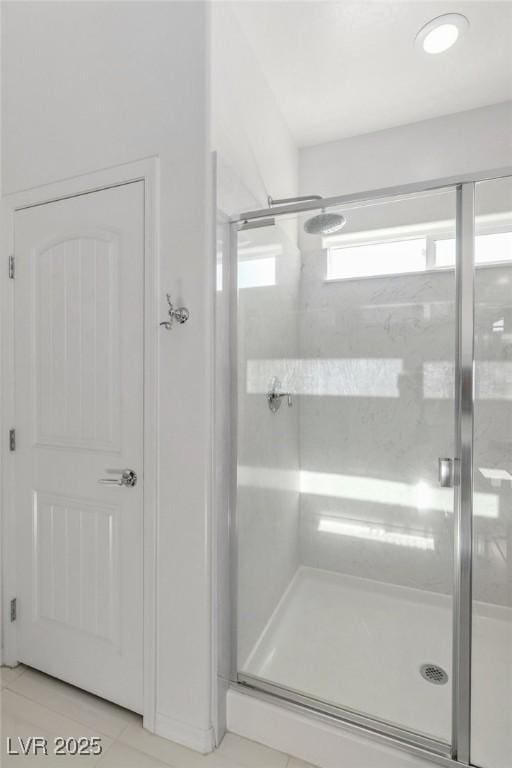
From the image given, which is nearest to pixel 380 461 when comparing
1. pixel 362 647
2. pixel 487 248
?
pixel 362 647

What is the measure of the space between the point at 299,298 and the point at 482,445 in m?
1.00

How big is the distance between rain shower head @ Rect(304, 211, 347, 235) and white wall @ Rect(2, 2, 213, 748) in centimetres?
46

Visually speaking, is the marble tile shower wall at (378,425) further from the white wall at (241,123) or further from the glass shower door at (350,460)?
the white wall at (241,123)

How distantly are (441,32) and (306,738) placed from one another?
2.91m

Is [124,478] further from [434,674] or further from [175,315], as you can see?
[434,674]

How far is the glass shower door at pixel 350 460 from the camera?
155 centimetres

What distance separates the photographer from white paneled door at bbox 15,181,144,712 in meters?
1.52

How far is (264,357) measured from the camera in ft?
5.73

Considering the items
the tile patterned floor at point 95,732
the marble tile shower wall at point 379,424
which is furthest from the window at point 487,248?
the tile patterned floor at point 95,732

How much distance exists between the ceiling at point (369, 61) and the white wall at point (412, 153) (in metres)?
0.06

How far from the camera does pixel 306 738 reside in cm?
137

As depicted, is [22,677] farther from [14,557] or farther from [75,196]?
[75,196]

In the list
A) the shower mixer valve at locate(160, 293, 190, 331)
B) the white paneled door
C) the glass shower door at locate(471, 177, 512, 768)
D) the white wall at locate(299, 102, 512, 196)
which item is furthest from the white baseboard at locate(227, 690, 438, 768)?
the white wall at locate(299, 102, 512, 196)

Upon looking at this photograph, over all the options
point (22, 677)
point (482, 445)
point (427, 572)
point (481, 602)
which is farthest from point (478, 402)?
point (22, 677)
